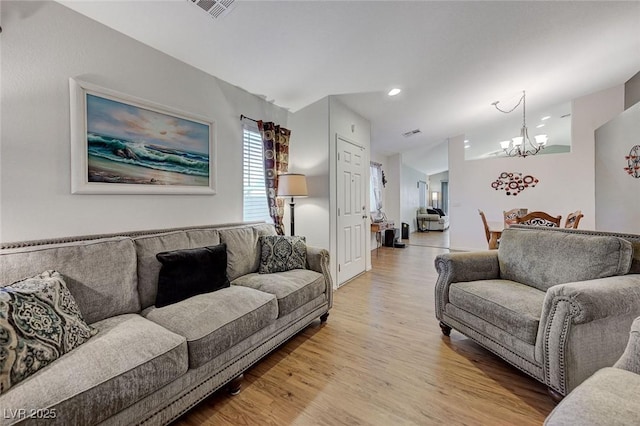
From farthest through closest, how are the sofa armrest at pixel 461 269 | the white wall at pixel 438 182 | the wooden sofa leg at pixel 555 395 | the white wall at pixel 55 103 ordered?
the white wall at pixel 438 182, the sofa armrest at pixel 461 269, the white wall at pixel 55 103, the wooden sofa leg at pixel 555 395

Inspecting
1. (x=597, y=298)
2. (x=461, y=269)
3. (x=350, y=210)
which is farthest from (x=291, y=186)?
(x=597, y=298)

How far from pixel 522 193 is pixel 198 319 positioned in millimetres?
6490

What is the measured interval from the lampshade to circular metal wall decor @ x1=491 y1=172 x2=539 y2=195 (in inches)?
193

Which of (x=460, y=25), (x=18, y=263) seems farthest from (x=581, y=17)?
(x=18, y=263)

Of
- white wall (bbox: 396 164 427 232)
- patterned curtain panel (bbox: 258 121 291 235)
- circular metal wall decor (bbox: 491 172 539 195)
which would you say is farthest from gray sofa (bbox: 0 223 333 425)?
white wall (bbox: 396 164 427 232)

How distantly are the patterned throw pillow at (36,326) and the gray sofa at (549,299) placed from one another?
7.95ft

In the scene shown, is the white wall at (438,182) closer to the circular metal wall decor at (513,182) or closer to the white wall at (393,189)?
the white wall at (393,189)

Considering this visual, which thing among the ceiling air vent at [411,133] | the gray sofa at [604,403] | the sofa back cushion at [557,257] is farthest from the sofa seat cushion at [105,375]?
the ceiling air vent at [411,133]

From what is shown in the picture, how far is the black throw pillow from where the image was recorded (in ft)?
5.81

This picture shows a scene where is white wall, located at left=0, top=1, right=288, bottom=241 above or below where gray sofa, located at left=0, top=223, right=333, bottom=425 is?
above

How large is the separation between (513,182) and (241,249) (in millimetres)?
5920

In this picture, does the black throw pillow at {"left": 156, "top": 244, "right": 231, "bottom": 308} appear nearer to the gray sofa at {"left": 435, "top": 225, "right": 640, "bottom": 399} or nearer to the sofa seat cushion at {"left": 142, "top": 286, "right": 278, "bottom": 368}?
the sofa seat cushion at {"left": 142, "top": 286, "right": 278, "bottom": 368}

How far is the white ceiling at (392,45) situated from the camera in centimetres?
198

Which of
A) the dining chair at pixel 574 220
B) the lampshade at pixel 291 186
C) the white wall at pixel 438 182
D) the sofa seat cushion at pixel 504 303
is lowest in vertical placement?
the sofa seat cushion at pixel 504 303
